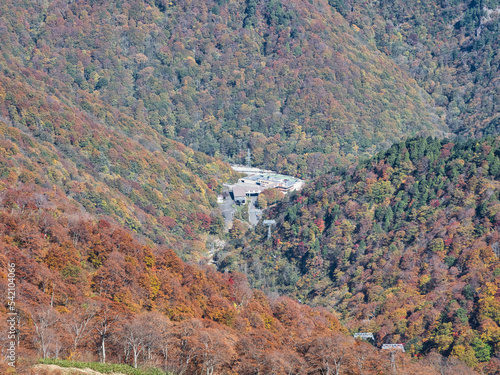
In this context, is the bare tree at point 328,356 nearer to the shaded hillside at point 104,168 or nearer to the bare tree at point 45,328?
the bare tree at point 45,328

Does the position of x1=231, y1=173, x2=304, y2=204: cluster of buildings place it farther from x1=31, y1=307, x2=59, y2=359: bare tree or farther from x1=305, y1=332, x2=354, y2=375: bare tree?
x1=31, y1=307, x2=59, y2=359: bare tree

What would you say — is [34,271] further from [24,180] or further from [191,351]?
[24,180]

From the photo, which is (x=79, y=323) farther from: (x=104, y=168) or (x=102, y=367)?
(x=104, y=168)

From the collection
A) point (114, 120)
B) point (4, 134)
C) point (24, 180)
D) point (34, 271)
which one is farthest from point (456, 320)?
point (114, 120)

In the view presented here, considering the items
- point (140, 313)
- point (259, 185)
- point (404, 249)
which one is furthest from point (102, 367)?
point (259, 185)

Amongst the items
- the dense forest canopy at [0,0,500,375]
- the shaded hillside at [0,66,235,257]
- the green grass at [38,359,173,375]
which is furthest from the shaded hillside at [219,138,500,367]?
the green grass at [38,359,173,375]
